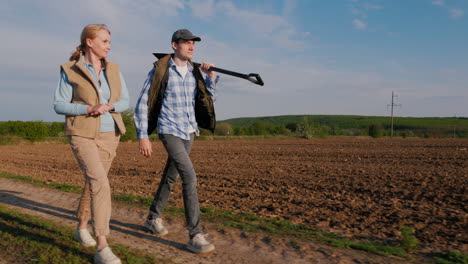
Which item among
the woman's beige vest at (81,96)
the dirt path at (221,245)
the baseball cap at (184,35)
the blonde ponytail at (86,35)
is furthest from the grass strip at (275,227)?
the blonde ponytail at (86,35)

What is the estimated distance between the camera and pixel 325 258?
3.80m

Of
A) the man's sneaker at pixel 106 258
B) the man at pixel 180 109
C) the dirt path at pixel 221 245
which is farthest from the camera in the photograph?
the man at pixel 180 109

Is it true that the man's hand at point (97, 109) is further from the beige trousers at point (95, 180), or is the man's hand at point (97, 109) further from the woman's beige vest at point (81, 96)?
the beige trousers at point (95, 180)

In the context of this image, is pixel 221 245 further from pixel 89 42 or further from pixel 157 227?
pixel 89 42

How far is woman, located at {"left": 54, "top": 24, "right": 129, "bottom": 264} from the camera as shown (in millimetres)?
3600

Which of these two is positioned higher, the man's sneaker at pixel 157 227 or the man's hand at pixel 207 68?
the man's hand at pixel 207 68

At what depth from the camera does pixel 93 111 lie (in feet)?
11.7

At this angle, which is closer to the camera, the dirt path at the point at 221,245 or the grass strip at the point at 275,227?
the dirt path at the point at 221,245

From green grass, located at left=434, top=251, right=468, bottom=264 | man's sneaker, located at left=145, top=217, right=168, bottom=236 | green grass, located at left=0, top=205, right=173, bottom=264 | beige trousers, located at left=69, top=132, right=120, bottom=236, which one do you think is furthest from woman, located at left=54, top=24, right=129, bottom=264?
green grass, located at left=434, top=251, right=468, bottom=264

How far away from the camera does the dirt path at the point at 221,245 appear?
12.4 feet

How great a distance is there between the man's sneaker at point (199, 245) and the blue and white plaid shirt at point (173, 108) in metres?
1.08

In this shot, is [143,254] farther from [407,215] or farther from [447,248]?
[407,215]

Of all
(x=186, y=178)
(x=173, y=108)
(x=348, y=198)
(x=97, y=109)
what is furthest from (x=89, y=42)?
(x=348, y=198)

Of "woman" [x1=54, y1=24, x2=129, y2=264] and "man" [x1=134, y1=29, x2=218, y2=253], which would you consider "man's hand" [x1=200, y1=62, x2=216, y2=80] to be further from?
"woman" [x1=54, y1=24, x2=129, y2=264]
